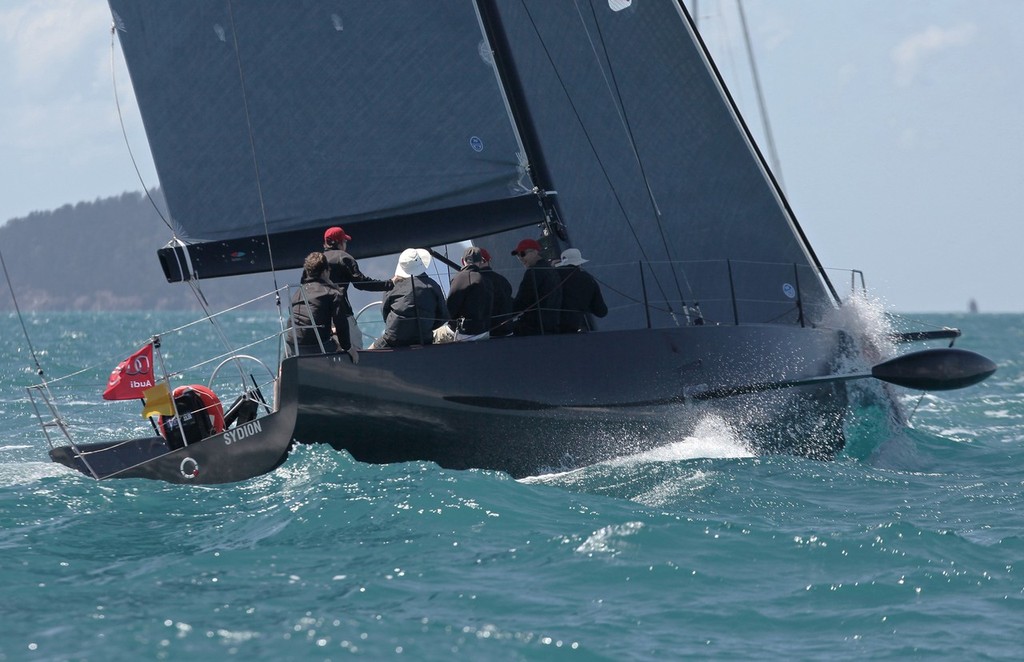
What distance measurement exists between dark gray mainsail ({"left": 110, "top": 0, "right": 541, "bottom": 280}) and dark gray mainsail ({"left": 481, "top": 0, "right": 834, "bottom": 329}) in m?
0.91

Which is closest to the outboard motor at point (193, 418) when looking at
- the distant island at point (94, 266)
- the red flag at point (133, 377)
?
the red flag at point (133, 377)

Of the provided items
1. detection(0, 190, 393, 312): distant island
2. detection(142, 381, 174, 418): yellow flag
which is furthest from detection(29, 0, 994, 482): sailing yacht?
detection(0, 190, 393, 312): distant island

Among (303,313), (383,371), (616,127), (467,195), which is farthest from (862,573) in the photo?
(616,127)

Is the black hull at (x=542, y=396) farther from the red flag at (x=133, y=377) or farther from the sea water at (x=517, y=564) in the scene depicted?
the red flag at (x=133, y=377)

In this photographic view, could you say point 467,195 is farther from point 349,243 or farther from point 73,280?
point 73,280

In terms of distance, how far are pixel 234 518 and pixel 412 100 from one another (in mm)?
3016

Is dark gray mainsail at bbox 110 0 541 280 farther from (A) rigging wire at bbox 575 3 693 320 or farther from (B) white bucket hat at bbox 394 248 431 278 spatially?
(A) rigging wire at bbox 575 3 693 320

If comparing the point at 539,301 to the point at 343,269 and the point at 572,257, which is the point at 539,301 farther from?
the point at 343,269

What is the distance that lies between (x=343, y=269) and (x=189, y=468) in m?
1.37

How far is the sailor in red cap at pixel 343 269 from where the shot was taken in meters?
7.30

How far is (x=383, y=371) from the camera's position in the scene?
6.89m

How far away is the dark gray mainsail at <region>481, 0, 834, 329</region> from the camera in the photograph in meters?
9.20

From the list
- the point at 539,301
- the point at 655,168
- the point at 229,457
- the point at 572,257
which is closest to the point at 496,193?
the point at 572,257

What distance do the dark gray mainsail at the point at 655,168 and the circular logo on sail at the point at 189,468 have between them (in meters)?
3.16
